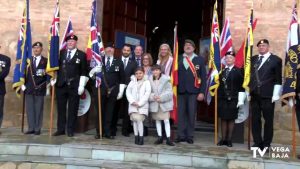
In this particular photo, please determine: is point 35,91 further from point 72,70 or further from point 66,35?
point 66,35

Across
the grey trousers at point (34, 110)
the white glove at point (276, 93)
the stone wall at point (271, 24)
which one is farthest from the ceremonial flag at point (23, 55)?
the white glove at point (276, 93)

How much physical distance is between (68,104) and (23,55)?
141cm

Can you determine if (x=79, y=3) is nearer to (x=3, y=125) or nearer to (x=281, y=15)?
(x=3, y=125)

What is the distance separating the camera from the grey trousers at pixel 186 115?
7.14 meters

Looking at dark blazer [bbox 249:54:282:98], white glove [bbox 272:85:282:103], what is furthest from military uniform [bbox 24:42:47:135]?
white glove [bbox 272:85:282:103]

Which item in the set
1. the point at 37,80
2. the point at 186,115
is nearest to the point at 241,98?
the point at 186,115

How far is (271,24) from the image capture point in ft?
25.5

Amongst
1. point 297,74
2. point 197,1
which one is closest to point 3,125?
point 297,74

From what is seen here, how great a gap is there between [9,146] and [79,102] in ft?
6.39

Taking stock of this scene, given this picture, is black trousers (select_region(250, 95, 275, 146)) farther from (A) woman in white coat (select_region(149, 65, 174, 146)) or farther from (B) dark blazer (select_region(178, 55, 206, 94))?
(A) woman in white coat (select_region(149, 65, 174, 146))

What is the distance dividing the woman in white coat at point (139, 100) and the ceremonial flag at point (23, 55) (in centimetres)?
234

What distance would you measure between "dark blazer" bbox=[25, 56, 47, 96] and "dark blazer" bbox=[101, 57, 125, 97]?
1.28 m

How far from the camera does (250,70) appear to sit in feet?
21.7

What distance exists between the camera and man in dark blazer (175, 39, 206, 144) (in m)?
7.14
